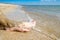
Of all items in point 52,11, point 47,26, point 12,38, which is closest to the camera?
point 12,38

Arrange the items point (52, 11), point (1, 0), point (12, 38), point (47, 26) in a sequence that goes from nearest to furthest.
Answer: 1. point (12, 38)
2. point (47, 26)
3. point (1, 0)
4. point (52, 11)

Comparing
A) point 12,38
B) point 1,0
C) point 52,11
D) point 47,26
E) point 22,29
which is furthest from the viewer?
point 52,11

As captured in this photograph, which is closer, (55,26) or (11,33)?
(11,33)

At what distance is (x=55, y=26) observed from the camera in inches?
70.9

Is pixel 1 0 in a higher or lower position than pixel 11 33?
higher

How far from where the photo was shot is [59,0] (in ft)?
6.98

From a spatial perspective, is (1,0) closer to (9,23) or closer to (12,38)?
(9,23)

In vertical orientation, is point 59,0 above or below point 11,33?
above

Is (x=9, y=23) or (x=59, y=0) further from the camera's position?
(x=59, y=0)

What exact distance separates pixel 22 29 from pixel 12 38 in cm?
19

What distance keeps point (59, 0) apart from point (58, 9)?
58 cm

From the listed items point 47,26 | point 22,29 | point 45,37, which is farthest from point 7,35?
point 47,26

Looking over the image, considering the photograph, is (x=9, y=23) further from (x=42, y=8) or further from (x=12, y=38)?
(x=42, y=8)

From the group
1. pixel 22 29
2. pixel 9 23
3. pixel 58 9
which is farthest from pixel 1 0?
pixel 58 9
